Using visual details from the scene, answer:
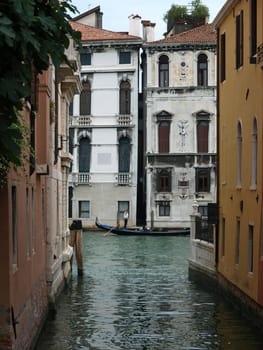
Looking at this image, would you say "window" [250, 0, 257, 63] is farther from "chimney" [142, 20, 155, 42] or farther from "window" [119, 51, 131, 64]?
"chimney" [142, 20, 155, 42]

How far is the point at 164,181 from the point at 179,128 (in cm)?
264

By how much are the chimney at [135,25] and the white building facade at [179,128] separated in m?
3.49

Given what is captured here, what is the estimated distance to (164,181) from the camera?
43.2 metres

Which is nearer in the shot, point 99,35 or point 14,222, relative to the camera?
point 14,222

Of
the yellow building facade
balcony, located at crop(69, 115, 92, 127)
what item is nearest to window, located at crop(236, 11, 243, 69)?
the yellow building facade

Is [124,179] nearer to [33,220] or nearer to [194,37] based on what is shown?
[194,37]

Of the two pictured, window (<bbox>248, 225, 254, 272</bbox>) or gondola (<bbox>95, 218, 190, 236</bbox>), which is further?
gondola (<bbox>95, 218, 190, 236</bbox>)

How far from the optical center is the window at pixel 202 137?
42688 mm

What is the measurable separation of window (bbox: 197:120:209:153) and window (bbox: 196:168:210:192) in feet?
3.20

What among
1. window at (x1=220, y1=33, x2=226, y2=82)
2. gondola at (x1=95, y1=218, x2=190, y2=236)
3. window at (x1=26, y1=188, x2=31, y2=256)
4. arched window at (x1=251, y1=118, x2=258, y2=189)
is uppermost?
window at (x1=220, y1=33, x2=226, y2=82)

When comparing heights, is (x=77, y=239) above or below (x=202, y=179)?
below

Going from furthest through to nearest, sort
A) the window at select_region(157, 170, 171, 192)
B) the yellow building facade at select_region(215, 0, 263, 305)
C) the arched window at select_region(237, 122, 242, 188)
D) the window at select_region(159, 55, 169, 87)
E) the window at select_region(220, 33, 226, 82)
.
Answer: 1. the window at select_region(159, 55, 169, 87)
2. the window at select_region(157, 170, 171, 192)
3. the window at select_region(220, 33, 226, 82)
4. the arched window at select_region(237, 122, 242, 188)
5. the yellow building facade at select_region(215, 0, 263, 305)

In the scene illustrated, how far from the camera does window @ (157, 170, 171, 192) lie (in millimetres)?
43062

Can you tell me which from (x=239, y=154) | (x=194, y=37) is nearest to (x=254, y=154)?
(x=239, y=154)
